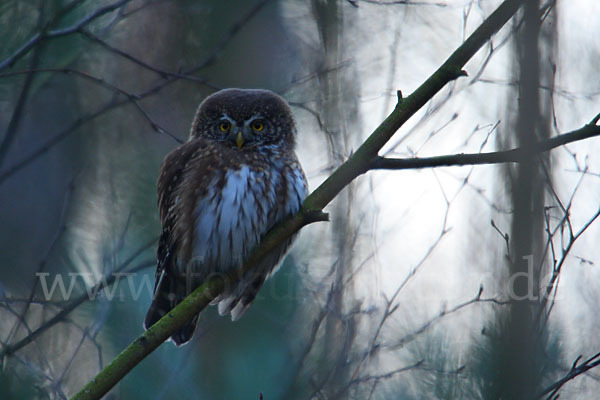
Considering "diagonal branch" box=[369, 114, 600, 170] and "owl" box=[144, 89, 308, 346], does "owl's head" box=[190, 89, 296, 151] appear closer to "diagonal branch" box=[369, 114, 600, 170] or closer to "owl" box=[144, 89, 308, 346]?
"owl" box=[144, 89, 308, 346]

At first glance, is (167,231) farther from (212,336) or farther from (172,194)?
(212,336)

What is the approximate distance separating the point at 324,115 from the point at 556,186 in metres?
1.88

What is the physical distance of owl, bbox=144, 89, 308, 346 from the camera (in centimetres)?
358

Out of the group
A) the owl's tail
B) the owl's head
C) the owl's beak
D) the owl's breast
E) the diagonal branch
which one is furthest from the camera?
the owl's head

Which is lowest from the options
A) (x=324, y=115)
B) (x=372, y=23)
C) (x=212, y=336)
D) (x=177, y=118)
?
(x=212, y=336)

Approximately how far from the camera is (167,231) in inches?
151

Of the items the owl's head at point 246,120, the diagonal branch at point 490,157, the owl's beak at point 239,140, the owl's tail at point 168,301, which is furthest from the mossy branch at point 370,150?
the owl's head at point 246,120

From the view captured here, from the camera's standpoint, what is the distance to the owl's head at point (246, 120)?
4.00 meters

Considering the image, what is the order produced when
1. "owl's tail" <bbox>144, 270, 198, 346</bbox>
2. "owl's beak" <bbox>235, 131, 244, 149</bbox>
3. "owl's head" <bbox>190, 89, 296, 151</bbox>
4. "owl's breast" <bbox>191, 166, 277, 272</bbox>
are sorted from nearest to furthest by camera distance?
"owl's breast" <bbox>191, 166, 277, 272</bbox> < "owl's tail" <bbox>144, 270, 198, 346</bbox> < "owl's beak" <bbox>235, 131, 244, 149</bbox> < "owl's head" <bbox>190, 89, 296, 151</bbox>

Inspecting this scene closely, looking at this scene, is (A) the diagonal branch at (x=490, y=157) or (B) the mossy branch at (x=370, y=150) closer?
(A) the diagonal branch at (x=490, y=157)

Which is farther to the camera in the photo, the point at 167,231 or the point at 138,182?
the point at 138,182

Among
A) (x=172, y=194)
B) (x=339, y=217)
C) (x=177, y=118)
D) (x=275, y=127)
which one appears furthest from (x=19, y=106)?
(x=177, y=118)

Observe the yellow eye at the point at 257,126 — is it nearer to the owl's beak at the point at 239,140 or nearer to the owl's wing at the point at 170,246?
the owl's beak at the point at 239,140

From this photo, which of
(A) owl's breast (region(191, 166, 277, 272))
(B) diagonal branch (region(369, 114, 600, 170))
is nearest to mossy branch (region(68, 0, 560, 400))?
(B) diagonal branch (region(369, 114, 600, 170))
